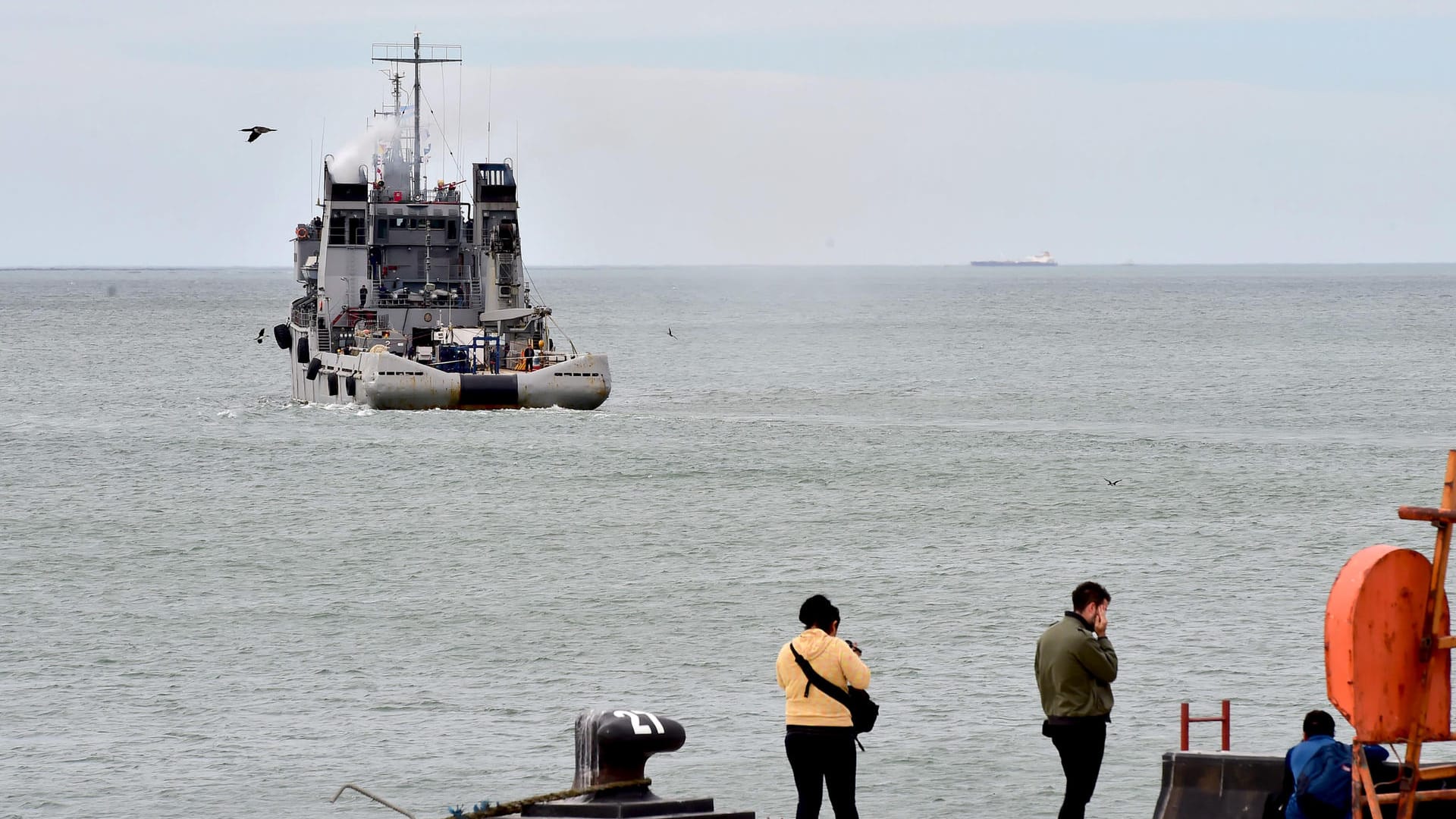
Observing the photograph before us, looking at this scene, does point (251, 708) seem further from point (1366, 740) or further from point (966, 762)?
point (1366, 740)

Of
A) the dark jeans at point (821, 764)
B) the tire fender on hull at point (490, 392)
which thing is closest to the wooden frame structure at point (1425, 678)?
the dark jeans at point (821, 764)

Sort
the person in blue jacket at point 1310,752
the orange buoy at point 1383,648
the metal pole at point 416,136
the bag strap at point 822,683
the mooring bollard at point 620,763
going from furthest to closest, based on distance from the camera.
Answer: the metal pole at point 416,136
the bag strap at point 822,683
the person in blue jacket at point 1310,752
the mooring bollard at point 620,763
the orange buoy at point 1383,648

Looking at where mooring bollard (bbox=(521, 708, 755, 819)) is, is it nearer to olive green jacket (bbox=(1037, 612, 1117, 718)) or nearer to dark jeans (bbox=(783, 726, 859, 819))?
dark jeans (bbox=(783, 726, 859, 819))

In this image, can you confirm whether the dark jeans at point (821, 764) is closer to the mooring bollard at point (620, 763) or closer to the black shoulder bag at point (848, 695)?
the black shoulder bag at point (848, 695)

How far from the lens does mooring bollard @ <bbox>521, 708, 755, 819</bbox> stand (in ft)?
25.2

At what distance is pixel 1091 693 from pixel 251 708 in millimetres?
11767

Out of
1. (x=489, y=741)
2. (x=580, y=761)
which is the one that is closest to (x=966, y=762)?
(x=489, y=741)

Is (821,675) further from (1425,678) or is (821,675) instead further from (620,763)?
(1425,678)

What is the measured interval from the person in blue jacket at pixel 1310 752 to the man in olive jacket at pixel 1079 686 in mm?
1362

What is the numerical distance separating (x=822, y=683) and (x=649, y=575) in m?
19.3

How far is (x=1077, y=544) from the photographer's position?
32.2 m

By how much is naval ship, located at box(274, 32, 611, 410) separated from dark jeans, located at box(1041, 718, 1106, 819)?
4429 centimetres

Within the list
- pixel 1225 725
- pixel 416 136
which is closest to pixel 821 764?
pixel 1225 725

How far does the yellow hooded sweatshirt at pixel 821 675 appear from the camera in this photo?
1002cm
